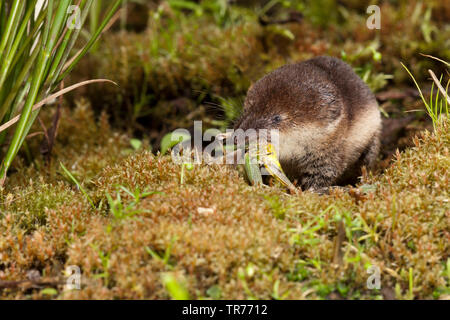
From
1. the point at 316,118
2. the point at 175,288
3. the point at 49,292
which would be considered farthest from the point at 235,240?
the point at 316,118

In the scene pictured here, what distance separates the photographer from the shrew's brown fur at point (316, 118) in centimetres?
277

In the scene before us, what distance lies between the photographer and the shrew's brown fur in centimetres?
277

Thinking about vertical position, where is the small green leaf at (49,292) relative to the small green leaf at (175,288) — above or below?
below

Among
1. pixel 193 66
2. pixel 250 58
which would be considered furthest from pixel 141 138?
pixel 250 58

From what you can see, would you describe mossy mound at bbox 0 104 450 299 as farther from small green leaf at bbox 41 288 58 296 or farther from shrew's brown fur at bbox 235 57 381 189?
shrew's brown fur at bbox 235 57 381 189

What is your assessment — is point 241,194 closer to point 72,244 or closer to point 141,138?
point 72,244

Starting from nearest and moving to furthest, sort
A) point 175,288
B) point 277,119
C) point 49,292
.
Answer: point 175,288
point 49,292
point 277,119

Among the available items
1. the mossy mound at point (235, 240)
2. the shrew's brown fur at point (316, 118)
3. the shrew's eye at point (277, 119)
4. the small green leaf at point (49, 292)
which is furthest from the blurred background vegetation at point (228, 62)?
the small green leaf at point (49, 292)

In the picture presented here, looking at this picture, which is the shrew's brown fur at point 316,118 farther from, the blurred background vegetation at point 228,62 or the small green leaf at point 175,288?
the small green leaf at point 175,288

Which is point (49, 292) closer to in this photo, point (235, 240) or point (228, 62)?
point (235, 240)

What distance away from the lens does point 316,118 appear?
280 cm

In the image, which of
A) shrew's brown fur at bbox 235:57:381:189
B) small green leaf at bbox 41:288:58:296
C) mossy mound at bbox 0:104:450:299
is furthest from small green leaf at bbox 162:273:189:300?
shrew's brown fur at bbox 235:57:381:189

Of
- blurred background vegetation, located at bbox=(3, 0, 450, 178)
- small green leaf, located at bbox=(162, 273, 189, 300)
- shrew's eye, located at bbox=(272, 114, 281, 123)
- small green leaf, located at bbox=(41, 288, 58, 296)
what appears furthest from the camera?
blurred background vegetation, located at bbox=(3, 0, 450, 178)

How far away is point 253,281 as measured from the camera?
189cm
